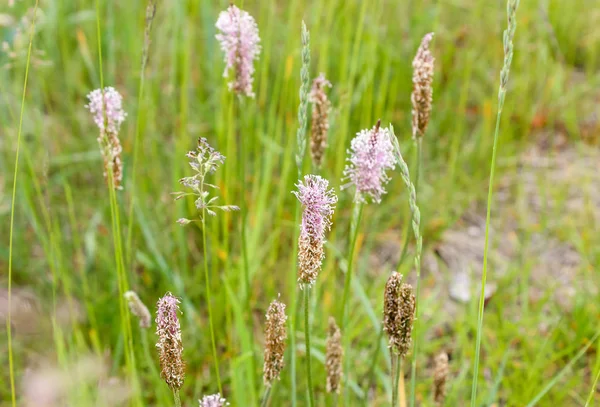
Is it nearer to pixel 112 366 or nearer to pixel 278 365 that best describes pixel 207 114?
pixel 112 366

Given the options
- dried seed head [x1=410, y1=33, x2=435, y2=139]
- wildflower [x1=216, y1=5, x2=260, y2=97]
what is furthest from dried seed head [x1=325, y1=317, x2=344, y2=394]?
wildflower [x1=216, y1=5, x2=260, y2=97]

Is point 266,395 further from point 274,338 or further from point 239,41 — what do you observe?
point 239,41

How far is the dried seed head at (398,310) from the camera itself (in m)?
1.08

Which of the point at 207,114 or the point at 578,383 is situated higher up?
the point at 207,114

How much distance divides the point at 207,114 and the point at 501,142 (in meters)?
1.37

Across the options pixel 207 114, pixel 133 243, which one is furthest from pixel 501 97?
pixel 207 114

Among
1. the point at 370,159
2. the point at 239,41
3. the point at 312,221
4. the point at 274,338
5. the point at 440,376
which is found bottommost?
the point at 440,376

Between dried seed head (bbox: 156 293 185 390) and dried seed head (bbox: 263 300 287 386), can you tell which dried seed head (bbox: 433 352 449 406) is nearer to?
dried seed head (bbox: 263 300 287 386)

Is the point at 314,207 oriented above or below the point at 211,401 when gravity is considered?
above

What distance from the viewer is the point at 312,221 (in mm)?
1009

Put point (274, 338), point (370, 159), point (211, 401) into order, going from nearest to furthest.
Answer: point (211, 401) < point (274, 338) < point (370, 159)

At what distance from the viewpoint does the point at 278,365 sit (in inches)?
46.3

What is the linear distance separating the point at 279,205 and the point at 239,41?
945mm

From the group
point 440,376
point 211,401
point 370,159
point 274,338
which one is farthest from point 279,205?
point 211,401
